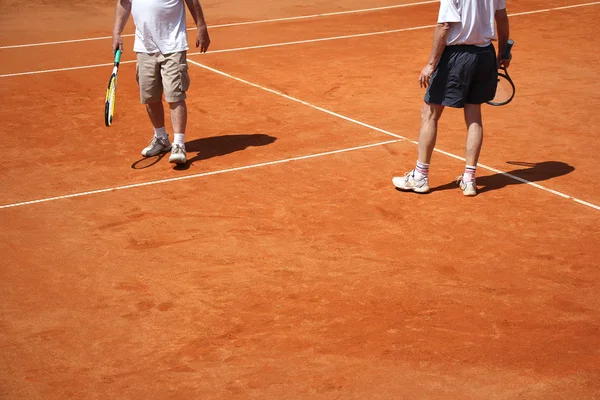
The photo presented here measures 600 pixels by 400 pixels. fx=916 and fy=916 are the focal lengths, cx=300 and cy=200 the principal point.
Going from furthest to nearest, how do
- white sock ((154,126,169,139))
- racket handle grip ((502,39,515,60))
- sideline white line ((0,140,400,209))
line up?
white sock ((154,126,169,139)) → sideline white line ((0,140,400,209)) → racket handle grip ((502,39,515,60))

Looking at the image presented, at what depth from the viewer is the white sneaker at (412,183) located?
7.74 metres

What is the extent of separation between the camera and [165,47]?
8.60 m

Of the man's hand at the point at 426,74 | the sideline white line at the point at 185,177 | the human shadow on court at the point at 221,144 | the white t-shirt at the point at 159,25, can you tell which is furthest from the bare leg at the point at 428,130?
the white t-shirt at the point at 159,25

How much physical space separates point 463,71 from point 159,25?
2.94m

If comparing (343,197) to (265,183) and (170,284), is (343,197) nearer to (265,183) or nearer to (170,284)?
(265,183)

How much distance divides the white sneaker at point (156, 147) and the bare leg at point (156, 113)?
0.46ft

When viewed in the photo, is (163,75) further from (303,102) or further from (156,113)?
(303,102)

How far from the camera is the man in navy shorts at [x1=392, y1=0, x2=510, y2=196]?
7.22 m

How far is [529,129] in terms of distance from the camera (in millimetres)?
9672

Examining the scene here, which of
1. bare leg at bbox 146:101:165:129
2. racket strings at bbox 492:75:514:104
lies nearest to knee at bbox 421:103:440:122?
racket strings at bbox 492:75:514:104

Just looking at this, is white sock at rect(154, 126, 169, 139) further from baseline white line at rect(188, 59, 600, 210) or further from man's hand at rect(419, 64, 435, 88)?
man's hand at rect(419, 64, 435, 88)

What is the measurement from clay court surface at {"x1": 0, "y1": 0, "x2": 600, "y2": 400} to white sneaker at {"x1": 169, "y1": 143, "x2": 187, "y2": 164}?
4.5 inches

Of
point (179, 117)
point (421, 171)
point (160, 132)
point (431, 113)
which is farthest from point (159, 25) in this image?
point (421, 171)

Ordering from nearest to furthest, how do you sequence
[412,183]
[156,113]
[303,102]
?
[412,183] < [156,113] < [303,102]
